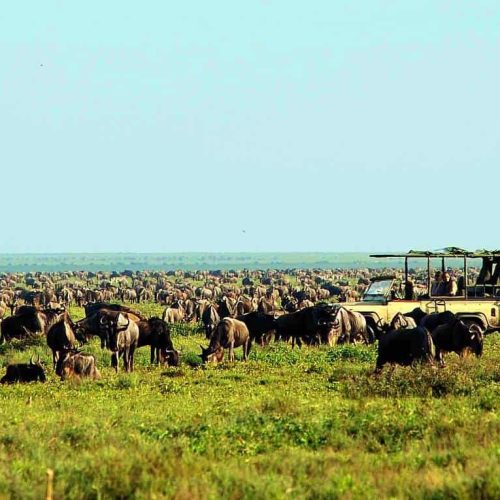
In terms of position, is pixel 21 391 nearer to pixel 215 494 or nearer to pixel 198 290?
pixel 215 494

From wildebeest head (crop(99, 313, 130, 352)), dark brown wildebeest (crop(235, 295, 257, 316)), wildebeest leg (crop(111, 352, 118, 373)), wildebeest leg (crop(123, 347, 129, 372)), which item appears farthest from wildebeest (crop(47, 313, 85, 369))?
dark brown wildebeest (crop(235, 295, 257, 316))

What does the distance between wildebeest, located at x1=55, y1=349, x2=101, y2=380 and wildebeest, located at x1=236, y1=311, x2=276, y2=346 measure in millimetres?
9885

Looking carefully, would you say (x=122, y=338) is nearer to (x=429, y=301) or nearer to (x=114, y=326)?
(x=114, y=326)

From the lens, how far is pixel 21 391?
20.8 meters

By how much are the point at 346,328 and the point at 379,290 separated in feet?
6.92

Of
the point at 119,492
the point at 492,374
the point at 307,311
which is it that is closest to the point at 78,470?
the point at 119,492

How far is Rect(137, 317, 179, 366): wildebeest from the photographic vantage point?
91.2ft

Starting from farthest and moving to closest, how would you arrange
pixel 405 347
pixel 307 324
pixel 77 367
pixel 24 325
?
pixel 24 325 < pixel 307 324 < pixel 77 367 < pixel 405 347

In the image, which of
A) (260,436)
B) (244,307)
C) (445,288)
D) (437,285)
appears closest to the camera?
(260,436)

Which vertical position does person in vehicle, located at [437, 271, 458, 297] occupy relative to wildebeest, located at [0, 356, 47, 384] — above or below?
above

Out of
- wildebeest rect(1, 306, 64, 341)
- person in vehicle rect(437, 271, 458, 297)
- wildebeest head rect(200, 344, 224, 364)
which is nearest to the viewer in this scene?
wildebeest head rect(200, 344, 224, 364)

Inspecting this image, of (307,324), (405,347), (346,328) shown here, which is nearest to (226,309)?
(307,324)

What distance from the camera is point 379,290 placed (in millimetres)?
32219

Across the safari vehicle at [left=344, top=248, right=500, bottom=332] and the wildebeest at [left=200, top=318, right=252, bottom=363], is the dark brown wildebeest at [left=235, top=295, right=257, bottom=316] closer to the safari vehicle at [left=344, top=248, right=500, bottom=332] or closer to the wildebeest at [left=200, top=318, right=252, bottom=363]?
the safari vehicle at [left=344, top=248, right=500, bottom=332]
